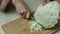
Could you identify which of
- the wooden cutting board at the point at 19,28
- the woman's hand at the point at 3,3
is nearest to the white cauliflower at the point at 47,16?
the wooden cutting board at the point at 19,28

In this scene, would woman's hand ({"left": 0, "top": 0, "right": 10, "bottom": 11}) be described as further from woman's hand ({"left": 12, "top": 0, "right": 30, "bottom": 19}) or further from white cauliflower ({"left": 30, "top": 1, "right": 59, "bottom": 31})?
white cauliflower ({"left": 30, "top": 1, "right": 59, "bottom": 31})

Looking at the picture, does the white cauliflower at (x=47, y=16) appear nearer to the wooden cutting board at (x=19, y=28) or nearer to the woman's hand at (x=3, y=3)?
the wooden cutting board at (x=19, y=28)

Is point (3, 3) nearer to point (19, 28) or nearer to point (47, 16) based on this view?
point (19, 28)

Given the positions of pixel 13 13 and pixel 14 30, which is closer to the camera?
pixel 14 30

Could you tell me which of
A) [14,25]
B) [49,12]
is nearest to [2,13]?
[14,25]

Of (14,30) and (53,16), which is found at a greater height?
(53,16)

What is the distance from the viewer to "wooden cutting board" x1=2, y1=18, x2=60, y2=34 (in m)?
1.41

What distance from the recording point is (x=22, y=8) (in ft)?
5.05

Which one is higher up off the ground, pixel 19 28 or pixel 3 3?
pixel 3 3

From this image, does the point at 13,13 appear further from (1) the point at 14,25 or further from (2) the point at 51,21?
(2) the point at 51,21

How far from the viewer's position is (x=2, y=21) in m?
1.53

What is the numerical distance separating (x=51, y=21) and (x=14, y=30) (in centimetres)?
26

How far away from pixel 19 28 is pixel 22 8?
17 centimetres

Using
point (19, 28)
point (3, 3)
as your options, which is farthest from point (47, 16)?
point (3, 3)
